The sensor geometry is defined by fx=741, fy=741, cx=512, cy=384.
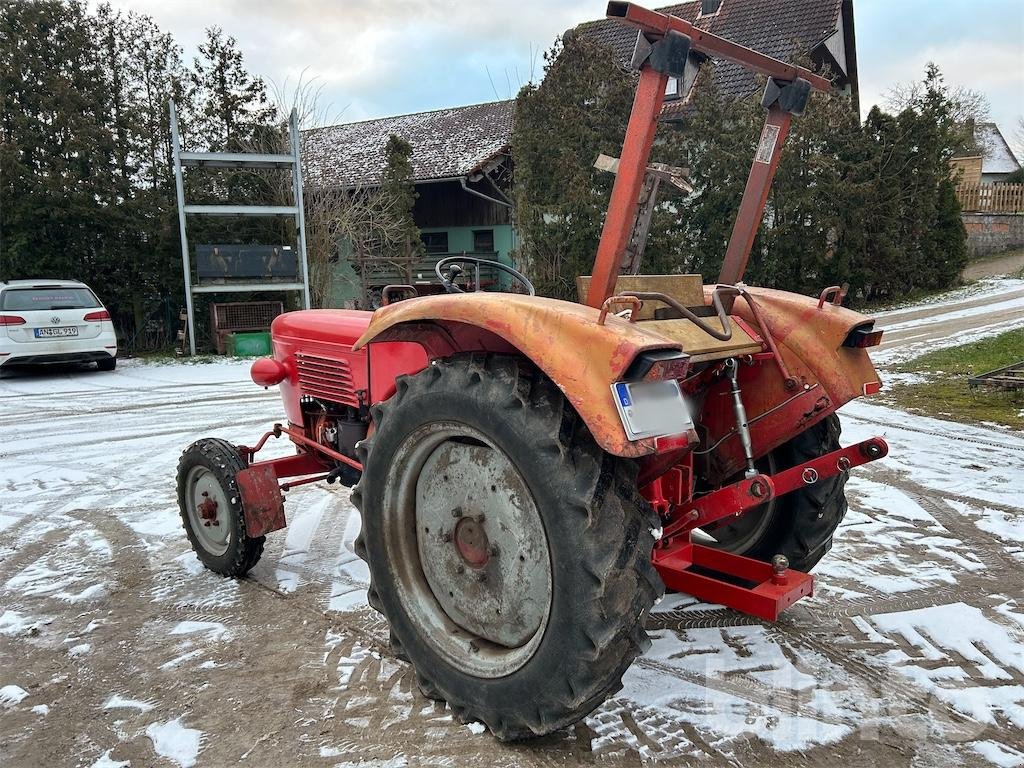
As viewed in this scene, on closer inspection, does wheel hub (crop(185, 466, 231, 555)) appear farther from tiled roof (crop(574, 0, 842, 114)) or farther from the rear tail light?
tiled roof (crop(574, 0, 842, 114))

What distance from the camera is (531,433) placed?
1981 mm

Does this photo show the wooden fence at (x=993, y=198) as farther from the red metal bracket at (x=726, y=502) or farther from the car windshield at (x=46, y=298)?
the red metal bracket at (x=726, y=502)

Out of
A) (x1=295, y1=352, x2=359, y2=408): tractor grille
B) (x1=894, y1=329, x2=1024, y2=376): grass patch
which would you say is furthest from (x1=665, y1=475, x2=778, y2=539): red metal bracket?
(x1=894, y1=329, x2=1024, y2=376): grass patch

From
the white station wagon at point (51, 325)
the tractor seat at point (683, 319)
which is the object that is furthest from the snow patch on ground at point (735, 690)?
the white station wagon at point (51, 325)

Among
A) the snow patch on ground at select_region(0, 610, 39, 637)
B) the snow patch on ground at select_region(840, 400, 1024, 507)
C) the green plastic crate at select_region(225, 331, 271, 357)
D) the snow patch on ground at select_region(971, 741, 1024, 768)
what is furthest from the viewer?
the green plastic crate at select_region(225, 331, 271, 357)

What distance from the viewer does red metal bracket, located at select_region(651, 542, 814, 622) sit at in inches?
98.4

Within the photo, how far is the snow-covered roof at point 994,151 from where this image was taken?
138ft

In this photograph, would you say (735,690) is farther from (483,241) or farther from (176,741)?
(483,241)

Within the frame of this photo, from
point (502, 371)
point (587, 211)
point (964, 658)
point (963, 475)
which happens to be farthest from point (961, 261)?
point (502, 371)

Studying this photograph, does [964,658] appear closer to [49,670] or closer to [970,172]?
[49,670]

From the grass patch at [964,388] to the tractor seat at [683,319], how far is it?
4638mm

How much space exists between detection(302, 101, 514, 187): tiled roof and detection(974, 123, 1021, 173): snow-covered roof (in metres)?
33.4

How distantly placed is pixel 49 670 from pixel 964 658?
329 cm

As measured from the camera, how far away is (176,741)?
7.43 ft
